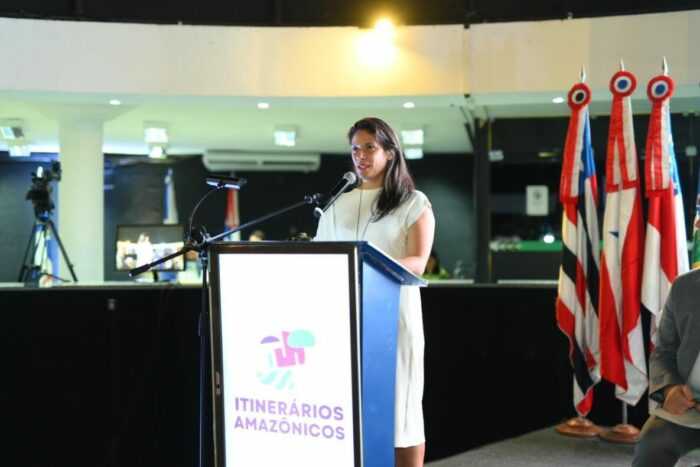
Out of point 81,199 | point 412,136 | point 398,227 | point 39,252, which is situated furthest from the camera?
point 412,136

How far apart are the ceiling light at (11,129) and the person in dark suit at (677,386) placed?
5832 mm

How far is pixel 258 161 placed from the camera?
10.9 metres

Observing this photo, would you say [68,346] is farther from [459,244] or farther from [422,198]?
[459,244]

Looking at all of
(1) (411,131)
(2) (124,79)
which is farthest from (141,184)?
(2) (124,79)

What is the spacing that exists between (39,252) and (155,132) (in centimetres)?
248

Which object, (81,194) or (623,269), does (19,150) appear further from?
(623,269)

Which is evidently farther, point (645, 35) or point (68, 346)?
point (645, 35)

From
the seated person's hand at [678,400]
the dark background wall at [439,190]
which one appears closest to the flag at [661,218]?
the seated person's hand at [678,400]

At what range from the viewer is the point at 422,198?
2.60 metres

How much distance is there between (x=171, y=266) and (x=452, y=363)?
1.92 metres

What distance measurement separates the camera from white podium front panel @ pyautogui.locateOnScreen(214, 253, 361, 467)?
6.72ft

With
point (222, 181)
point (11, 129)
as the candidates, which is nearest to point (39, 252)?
point (11, 129)

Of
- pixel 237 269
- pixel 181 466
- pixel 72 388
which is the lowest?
pixel 181 466

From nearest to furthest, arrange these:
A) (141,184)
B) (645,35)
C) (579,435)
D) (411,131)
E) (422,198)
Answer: (422,198) < (579,435) < (645,35) < (411,131) < (141,184)
